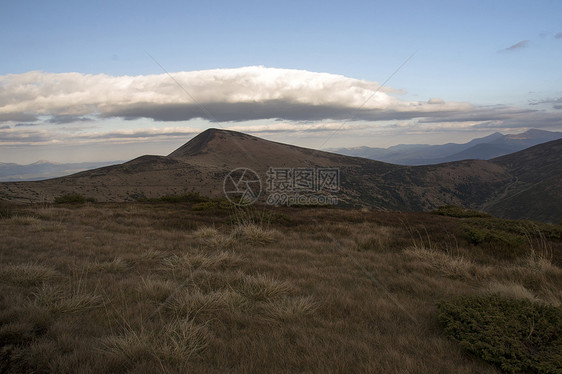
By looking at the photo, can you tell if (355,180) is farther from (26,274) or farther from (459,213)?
(26,274)

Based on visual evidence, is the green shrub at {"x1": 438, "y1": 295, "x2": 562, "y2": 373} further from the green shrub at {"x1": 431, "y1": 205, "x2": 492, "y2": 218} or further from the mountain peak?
the mountain peak

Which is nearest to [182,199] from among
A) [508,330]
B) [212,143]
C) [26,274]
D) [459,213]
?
[26,274]

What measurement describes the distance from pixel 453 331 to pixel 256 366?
246 centimetres

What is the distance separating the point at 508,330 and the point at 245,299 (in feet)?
11.2

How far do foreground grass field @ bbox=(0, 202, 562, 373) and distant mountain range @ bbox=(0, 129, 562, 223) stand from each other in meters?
32.4

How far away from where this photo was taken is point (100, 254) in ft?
22.3

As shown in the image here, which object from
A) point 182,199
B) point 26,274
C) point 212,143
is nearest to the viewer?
point 26,274

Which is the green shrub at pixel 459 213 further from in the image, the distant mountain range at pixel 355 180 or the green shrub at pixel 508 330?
the distant mountain range at pixel 355 180

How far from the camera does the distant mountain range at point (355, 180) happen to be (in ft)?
180

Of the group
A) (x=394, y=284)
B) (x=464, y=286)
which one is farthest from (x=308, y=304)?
(x=464, y=286)

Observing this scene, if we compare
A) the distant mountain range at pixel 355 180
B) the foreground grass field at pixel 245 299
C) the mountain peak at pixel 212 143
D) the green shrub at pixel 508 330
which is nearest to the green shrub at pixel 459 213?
the foreground grass field at pixel 245 299

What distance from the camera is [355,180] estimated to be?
3561 inches

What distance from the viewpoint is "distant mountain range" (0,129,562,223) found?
5481cm

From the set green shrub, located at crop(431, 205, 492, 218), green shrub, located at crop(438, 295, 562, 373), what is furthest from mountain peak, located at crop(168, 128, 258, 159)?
green shrub, located at crop(438, 295, 562, 373)
